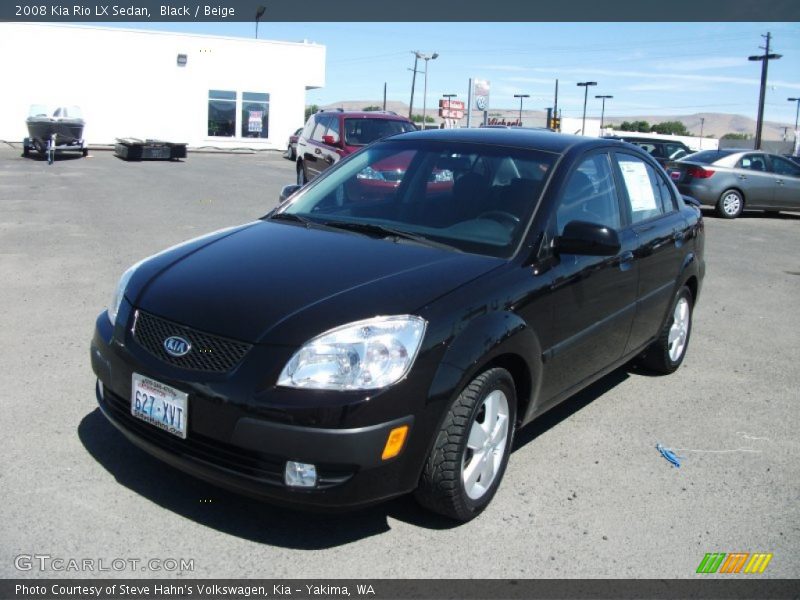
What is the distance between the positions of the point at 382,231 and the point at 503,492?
144 centimetres

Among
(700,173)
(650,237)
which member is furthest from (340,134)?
(650,237)

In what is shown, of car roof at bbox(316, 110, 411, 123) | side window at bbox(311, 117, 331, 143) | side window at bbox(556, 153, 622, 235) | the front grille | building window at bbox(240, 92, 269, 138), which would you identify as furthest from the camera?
building window at bbox(240, 92, 269, 138)

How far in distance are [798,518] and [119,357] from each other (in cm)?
321

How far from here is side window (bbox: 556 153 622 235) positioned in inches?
166

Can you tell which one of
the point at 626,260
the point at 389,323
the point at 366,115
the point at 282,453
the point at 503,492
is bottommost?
the point at 503,492

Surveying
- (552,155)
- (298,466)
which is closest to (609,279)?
(552,155)

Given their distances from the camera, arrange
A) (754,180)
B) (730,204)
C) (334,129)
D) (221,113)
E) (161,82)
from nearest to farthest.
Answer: (334,129)
(730,204)
(754,180)
(161,82)
(221,113)

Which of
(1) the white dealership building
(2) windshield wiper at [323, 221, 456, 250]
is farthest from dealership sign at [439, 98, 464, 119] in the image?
(2) windshield wiper at [323, 221, 456, 250]

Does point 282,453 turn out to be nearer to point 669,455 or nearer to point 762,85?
point 669,455

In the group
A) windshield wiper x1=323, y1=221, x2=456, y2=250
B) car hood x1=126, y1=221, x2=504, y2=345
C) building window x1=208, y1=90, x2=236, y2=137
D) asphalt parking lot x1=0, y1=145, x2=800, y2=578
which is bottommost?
asphalt parking lot x1=0, y1=145, x2=800, y2=578

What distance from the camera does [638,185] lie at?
17.1 feet

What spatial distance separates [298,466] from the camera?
2967 mm

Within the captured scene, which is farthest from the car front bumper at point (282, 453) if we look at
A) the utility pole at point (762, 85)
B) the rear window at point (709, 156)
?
the utility pole at point (762, 85)

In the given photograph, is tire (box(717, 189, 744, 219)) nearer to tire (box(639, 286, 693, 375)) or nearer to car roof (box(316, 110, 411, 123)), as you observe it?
car roof (box(316, 110, 411, 123))
